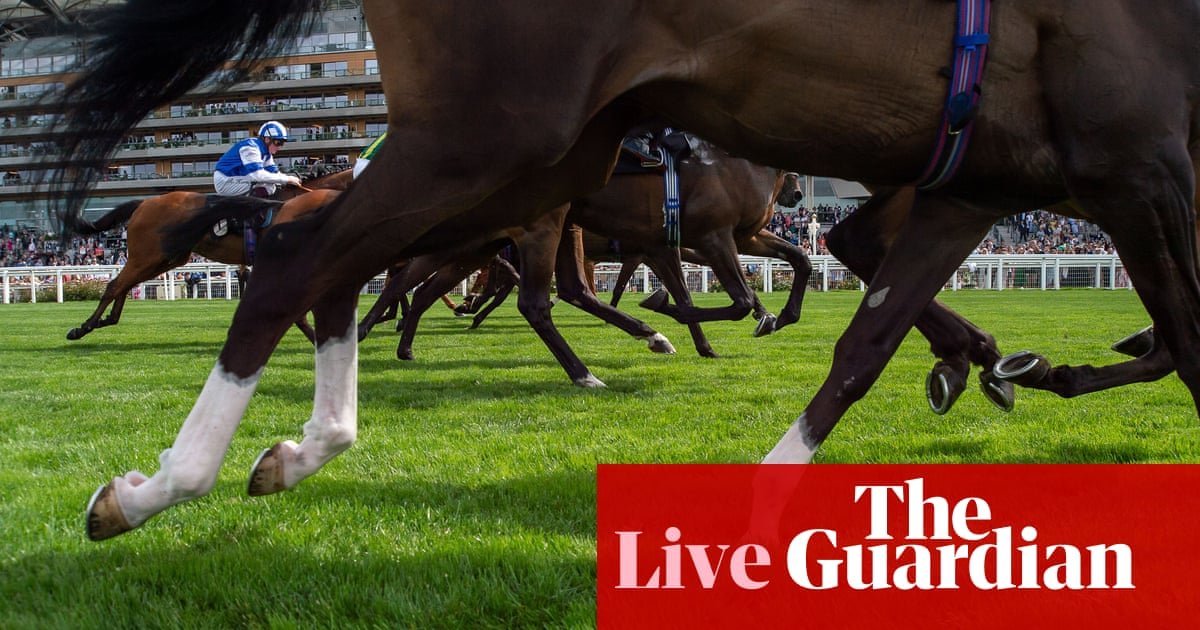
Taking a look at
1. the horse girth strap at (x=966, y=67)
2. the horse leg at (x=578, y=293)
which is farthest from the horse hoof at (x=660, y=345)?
the horse girth strap at (x=966, y=67)

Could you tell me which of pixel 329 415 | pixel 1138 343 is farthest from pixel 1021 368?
pixel 329 415

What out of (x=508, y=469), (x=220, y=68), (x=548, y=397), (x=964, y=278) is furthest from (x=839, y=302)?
(x=220, y=68)

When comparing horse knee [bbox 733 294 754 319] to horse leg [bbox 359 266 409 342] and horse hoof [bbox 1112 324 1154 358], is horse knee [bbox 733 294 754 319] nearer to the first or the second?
horse leg [bbox 359 266 409 342]

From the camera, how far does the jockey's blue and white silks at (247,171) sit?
9.93m

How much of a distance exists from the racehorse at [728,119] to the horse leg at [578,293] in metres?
5.35

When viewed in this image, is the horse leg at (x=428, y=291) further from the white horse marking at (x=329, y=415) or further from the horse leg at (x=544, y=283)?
the white horse marking at (x=329, y=415)

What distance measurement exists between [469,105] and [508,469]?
6.32 ft

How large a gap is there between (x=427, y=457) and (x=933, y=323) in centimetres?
213

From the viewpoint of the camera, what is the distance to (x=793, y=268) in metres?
9.46

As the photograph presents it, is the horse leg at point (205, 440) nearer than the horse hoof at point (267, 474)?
Yes

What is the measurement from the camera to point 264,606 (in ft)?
7.74

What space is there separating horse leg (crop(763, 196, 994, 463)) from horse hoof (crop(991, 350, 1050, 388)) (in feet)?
2.39

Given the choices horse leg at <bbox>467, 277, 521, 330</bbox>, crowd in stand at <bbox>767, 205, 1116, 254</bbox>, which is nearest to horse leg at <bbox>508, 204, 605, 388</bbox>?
horse leg at <bbox>467, 277, 521, 330</bbox>

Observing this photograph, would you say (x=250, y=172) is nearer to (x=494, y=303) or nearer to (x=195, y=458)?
(x=494, y=303)
